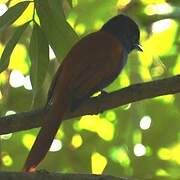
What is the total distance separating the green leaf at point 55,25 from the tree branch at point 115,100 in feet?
0.91

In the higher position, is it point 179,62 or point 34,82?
point 34,82

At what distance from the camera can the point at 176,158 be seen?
9.45ft

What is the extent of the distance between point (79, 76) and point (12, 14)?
1.09 ft

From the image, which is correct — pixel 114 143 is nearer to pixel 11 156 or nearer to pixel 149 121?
pixel 149 121

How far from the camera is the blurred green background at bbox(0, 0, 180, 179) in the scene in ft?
9.15

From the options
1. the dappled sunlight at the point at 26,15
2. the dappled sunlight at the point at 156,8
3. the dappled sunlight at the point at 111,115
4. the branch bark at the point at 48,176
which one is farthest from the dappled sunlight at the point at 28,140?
the branch bark at the point at 48,176

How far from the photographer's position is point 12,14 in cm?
223

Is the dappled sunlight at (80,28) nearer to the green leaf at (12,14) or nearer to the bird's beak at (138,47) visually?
the bird's beak at (138,47)

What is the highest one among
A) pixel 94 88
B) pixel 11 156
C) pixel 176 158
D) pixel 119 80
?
pixel 94 88

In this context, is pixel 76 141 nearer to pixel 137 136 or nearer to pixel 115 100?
pixel 137 136

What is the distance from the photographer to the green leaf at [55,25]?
2201mm

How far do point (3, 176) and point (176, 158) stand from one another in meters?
1.35

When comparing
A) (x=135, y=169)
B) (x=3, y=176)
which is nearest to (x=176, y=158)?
(x=135, y=169)

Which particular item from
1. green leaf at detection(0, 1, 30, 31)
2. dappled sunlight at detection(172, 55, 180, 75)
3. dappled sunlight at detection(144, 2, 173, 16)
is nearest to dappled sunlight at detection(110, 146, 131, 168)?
dappled sunlight at detection(172, 55, 180, 75)
